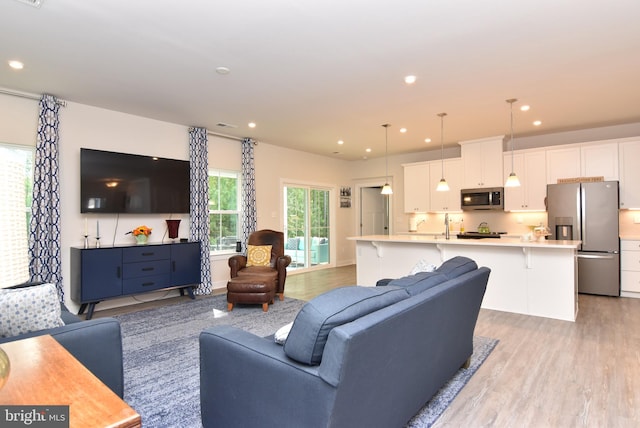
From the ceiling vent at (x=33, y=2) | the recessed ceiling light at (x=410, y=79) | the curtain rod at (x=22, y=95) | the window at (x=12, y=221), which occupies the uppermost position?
the ceiling vent at (x=33, y=2)

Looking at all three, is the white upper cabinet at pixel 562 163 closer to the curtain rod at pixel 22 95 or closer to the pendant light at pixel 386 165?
the pendant light at pixel 386 165

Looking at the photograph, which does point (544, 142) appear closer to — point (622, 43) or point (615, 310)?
point (615, 310)

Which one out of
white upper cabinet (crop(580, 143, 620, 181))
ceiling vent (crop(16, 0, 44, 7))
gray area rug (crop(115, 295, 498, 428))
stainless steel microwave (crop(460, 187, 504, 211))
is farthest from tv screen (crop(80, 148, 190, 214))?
white upper cabinet (crop(580, 143, 620, 181))

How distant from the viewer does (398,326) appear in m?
1.55

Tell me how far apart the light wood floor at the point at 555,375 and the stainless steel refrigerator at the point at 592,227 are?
3.33ft

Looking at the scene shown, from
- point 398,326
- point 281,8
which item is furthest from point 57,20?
point 398,326

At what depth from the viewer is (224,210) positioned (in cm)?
624

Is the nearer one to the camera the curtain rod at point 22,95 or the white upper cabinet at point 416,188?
the curtain rod at point 22,95

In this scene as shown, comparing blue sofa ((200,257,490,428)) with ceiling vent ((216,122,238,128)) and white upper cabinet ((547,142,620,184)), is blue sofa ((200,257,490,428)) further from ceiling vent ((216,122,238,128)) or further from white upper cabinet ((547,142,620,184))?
white upper cabinet ((547,142,620,184))

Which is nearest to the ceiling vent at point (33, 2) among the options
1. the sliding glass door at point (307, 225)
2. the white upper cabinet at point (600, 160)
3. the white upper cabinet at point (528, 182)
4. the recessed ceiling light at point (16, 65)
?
the recessed ceiling light at point (16, 65)

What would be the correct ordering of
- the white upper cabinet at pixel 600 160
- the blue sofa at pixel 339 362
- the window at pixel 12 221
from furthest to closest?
the white upper cabinet at pixel 600 160 < the blue sofa at pixel 339 362 < the window at pixel 12 221

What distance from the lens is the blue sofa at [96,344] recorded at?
182cm

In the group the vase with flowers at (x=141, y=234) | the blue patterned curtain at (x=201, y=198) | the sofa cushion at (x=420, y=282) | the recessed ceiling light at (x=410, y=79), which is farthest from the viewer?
the blue patterned curtain at (x=201, y=198)

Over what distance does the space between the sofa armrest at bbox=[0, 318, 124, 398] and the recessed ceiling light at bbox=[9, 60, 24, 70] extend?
111 inches
